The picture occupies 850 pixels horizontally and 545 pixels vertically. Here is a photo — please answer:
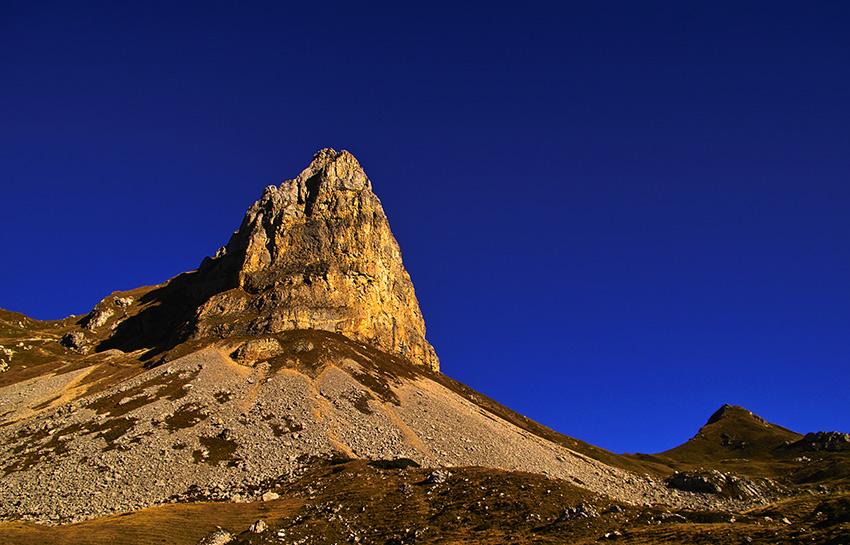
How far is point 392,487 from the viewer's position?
52688 millimetres

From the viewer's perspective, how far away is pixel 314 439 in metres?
72.9

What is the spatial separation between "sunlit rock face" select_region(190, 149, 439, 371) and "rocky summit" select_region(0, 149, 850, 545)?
27.6 inches

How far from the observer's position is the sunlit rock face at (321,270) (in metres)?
129

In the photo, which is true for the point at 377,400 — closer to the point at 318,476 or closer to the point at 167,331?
the point at 318,476

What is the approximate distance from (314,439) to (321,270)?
74723 millimetres

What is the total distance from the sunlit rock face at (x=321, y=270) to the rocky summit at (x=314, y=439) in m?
0.70

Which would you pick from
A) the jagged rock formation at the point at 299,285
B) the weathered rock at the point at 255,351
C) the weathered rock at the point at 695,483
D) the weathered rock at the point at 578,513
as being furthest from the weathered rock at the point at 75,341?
the weathered rock at the point at 695,483

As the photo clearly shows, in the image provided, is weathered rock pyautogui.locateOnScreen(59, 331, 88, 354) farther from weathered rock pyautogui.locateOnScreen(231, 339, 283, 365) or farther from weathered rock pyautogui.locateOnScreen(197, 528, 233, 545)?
weathered rock pyautogui.locateOnScreen(197, 528, 233, 545)

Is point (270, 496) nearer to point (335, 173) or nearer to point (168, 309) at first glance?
point (335, 173)

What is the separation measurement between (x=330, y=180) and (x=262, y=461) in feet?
386

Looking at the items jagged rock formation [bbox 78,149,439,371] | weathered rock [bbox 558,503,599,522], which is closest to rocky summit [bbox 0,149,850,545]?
weathered rock [bbox 558,503,599,522]

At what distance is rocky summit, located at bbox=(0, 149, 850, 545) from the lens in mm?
40656

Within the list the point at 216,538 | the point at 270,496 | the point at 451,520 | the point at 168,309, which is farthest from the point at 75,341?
the point at 451,520

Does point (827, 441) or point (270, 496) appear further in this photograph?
point (827, 441)
